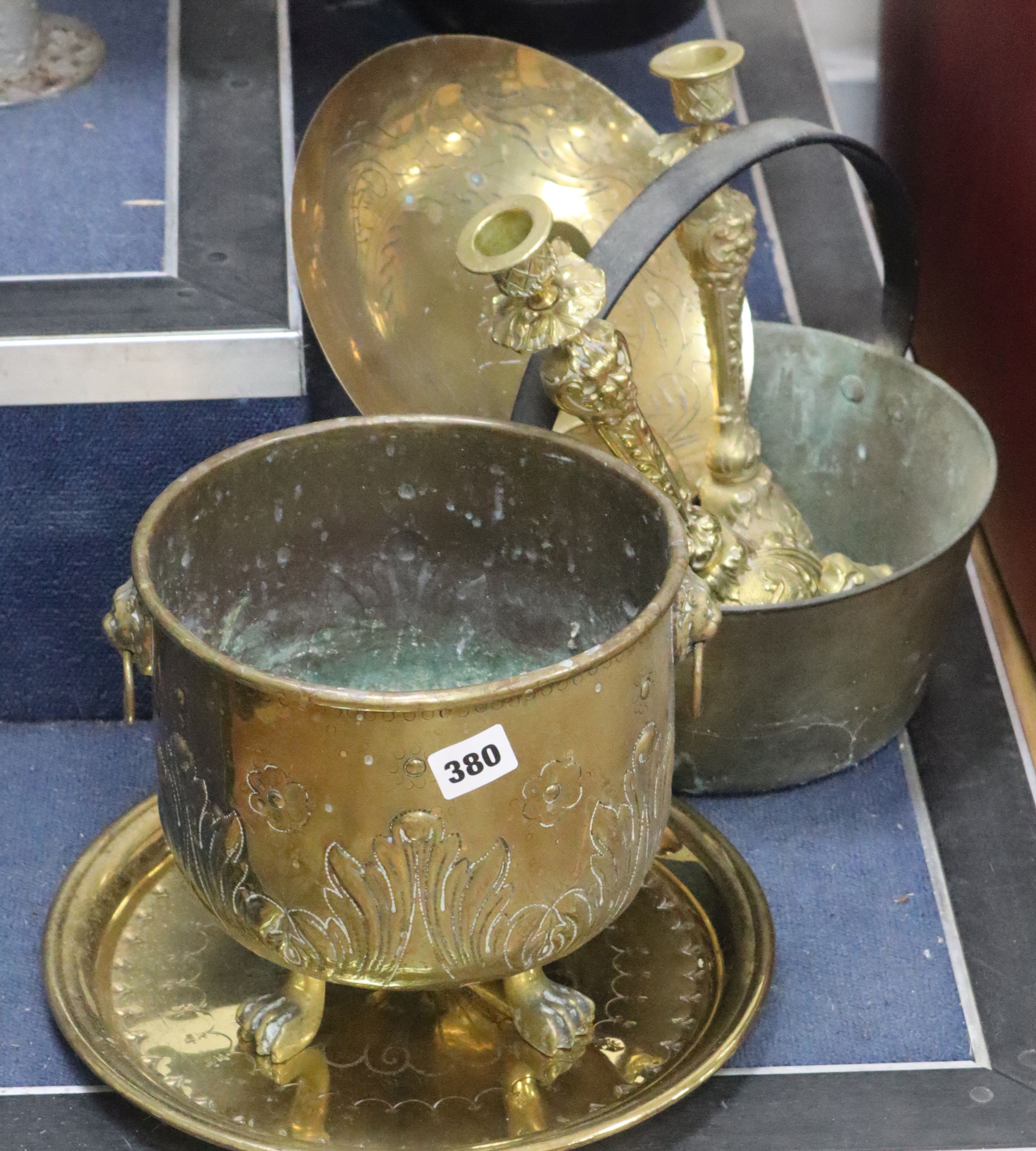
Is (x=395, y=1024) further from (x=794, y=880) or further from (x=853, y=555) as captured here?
(x=853, y=555)

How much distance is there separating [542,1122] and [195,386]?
1.43 ft

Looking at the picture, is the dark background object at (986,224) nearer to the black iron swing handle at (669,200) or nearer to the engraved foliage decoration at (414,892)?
the black iron swing handle at (669,200)

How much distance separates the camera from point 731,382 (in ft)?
3.14

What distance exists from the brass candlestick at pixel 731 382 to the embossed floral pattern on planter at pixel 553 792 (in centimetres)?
28

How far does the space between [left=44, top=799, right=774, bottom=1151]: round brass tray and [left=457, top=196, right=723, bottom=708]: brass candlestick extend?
118mm

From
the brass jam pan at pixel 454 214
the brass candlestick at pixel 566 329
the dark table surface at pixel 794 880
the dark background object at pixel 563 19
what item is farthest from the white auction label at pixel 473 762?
the dark background object at pixel 563 19

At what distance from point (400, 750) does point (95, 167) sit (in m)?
0.54

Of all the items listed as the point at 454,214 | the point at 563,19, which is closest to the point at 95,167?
the point at 454,214

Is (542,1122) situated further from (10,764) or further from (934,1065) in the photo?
(10,764)

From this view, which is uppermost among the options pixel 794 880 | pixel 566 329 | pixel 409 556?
pixel 566 329

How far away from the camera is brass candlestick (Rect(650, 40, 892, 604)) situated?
2.92 ft

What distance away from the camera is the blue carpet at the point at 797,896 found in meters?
0.80

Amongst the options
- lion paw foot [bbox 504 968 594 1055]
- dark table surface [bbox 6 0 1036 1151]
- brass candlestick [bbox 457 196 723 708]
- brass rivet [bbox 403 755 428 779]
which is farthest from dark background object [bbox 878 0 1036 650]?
brass rivet [bbox 403 755 428 779]

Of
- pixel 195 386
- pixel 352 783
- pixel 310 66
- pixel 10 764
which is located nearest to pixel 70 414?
pixel 195 386
